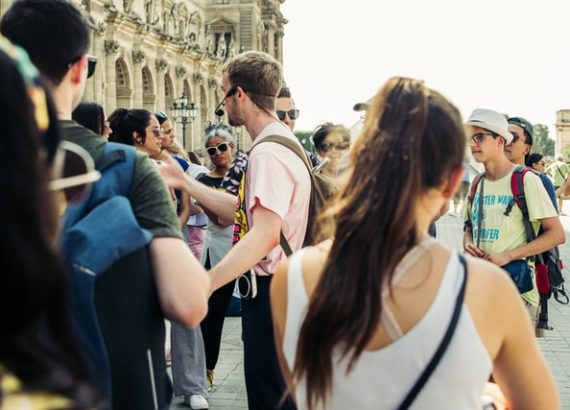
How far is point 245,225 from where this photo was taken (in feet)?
14.5

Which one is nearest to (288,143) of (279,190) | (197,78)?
(279,190)

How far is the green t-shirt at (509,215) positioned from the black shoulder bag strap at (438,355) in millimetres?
3777

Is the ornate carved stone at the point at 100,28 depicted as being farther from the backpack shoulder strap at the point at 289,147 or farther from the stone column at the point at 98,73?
the backpack shoulder strap at the point at 289,147

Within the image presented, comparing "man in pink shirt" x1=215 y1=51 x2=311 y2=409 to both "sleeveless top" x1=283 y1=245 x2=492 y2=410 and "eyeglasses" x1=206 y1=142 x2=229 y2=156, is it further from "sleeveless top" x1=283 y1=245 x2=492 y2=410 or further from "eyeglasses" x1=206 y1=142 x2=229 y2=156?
"eyeglasses" x1=206 y1=142 x2=229 y2=156

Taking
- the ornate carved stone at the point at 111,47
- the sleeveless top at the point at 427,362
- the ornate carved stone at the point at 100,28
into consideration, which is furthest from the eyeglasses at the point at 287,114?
the ornate carved stone at the point at 111,47

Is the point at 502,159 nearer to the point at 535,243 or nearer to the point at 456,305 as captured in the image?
the point at 535,243

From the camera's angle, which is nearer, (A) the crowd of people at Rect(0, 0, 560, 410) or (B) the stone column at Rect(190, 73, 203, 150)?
(A) the crowd of people at Rect(0, 0, 560, 410)

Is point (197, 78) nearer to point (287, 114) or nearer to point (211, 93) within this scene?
point (211, 93)

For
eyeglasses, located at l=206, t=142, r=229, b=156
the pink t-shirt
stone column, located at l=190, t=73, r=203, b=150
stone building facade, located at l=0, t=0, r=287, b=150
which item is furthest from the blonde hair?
stone column, located at l=190, t=73, r=203, b=150

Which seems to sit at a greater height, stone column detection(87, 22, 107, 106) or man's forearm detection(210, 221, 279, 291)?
stone column detection(87, 22, 107, 106)

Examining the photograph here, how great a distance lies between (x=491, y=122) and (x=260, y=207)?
2.29 m

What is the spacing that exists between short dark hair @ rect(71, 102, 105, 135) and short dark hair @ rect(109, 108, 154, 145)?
1361 millimetres

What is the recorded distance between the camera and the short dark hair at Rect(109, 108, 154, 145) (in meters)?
6.29

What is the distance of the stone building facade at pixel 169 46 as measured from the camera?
4388 cm
